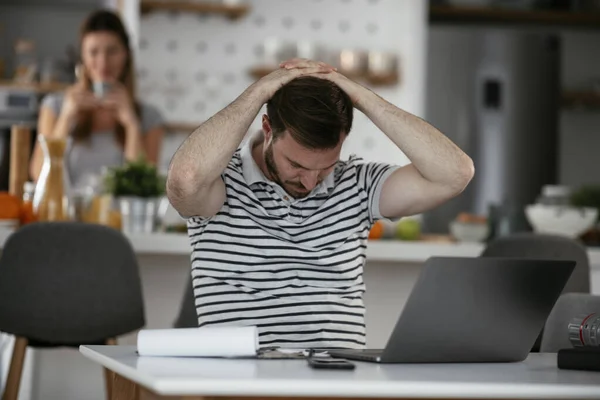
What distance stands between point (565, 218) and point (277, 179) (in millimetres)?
1752

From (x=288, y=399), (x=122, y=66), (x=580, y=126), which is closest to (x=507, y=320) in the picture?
(x=288, y=399)

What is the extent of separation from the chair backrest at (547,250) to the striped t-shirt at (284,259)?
27.7 inches

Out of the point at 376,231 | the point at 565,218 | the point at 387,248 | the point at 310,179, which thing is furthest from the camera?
the point at 565,218

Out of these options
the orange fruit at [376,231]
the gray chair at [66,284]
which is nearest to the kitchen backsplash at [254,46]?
the orange fruit at [376,231]

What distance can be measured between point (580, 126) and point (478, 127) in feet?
2.81

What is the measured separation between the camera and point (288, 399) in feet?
4.40

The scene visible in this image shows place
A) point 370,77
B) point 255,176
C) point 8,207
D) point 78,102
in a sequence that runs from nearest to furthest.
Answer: point 255,176, point 8,207, point 78,102, point 370,77

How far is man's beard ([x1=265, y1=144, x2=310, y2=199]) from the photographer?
7.59 feet

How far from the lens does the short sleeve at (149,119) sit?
13.5 ft

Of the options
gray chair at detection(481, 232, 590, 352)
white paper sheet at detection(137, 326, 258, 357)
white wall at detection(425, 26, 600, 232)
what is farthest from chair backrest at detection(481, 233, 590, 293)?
white wall at detection(425, 26, 600, 232)

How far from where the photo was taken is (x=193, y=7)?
239 inches

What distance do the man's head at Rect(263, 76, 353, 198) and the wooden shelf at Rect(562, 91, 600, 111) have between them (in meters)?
4.37

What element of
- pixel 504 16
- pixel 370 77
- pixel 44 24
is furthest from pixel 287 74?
pixel 44 24

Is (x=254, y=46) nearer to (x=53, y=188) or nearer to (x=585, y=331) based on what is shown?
(x=53, y=188)
